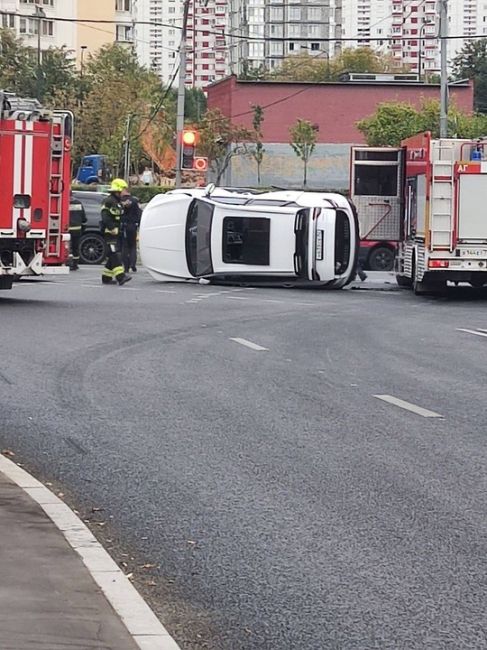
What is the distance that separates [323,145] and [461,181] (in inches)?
1929

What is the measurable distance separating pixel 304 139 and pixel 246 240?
43.3 meters

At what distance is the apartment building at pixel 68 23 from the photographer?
10600 centimetres

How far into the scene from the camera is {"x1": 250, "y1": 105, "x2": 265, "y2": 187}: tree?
2800 inches

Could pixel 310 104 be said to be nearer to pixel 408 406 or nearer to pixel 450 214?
pixel 450 214

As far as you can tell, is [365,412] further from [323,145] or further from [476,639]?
[323,145]

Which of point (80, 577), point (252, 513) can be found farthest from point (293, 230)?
point (80, 577)

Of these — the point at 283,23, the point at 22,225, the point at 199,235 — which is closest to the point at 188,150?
the point at 199,235

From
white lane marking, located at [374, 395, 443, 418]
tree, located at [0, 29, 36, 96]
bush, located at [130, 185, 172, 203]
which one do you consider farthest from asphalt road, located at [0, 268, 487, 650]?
tree, located at [0, 29, 36, 96]

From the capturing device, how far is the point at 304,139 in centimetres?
7062

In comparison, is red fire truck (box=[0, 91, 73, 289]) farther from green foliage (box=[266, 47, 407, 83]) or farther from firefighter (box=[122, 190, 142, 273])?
green foliage (box=[266, 47, 407, 83])

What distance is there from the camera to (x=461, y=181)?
86.1 ft

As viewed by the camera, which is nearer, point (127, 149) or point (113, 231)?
point (113, 231)

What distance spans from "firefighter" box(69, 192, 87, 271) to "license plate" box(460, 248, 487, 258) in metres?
9.41

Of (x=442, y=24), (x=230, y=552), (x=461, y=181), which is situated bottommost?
(x=230, y=552)
